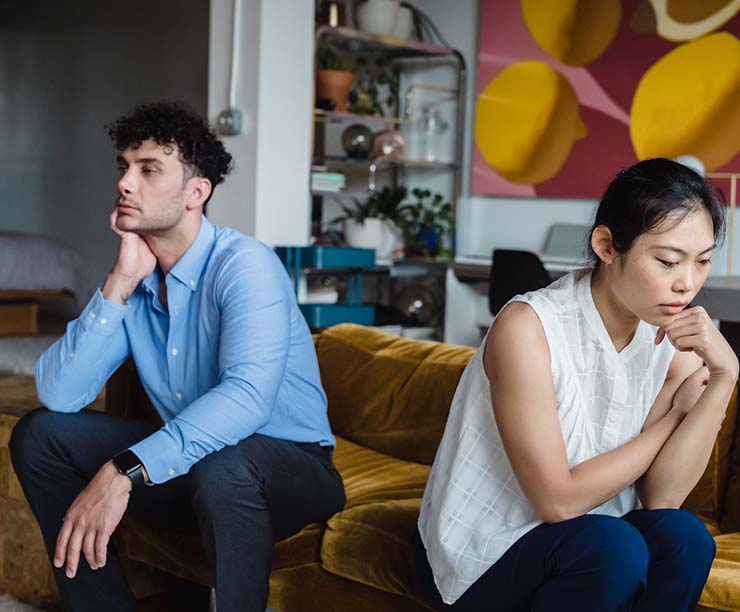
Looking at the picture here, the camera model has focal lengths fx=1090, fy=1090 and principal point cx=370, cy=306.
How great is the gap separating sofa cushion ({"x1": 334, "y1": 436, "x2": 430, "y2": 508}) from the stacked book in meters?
2.30

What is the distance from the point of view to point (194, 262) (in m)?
2.19

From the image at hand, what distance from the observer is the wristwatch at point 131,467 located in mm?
1868

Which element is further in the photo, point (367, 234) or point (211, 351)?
point (367, 234)

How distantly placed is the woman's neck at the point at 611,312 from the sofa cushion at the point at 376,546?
0.53 m

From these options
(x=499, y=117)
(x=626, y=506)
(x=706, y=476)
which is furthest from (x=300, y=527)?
(x=499, y=117)

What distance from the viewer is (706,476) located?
2.12m

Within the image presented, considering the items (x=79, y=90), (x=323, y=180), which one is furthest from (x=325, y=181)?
(x=79, y=90)

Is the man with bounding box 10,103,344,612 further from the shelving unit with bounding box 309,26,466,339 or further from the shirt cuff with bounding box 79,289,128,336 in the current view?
the shelving unit with bounding box 309,26,466,339

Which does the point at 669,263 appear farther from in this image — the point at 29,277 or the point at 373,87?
the point at 29,277

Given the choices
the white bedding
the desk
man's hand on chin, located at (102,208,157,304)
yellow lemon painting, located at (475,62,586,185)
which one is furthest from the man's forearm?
the white bedding

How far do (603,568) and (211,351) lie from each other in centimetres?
93

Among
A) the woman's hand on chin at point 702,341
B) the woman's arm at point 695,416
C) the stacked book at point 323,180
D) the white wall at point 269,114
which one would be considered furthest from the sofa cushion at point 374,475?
the stacked book at point 323,180

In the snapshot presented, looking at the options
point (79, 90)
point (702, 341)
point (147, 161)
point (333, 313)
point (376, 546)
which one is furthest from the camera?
point (79, 90)

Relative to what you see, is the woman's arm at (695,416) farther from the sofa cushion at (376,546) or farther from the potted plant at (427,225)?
the potted plant at (427,225)
